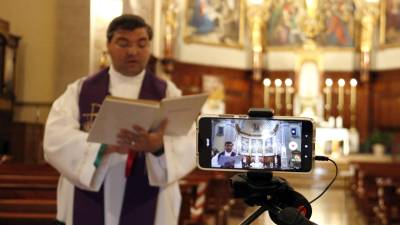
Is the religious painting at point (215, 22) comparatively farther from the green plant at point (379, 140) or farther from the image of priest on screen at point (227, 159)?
the image of priest on screen at point (227, 159)

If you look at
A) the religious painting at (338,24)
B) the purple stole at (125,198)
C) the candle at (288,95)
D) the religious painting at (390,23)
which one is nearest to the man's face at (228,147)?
the purple stole at (125,198)

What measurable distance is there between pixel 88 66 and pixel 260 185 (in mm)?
9118

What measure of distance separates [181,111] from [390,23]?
56.7ft

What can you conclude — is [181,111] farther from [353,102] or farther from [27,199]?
[353,102]

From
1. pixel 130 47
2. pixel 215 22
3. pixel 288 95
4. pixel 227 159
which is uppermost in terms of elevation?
pixel 215 22

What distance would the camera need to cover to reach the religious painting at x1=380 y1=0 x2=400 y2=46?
1889 centimetres

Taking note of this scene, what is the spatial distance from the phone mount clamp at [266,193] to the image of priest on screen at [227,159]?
0.04m

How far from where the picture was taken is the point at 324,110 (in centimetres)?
1911

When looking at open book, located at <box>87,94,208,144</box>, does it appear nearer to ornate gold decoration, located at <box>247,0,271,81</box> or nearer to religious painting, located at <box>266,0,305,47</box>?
ornate gold decoration, located at <box>247,0,271,81</box>

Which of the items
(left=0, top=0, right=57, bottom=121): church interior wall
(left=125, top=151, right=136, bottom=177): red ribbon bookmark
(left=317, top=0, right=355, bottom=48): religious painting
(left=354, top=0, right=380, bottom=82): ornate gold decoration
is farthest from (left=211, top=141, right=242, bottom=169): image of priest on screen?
(left=317, top=0, right=355, bottom=48): religious painting

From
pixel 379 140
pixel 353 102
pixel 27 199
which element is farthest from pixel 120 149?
pixel 353 102

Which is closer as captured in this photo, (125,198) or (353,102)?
(125,198)

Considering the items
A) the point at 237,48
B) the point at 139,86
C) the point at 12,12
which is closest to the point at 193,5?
the point at 237,48

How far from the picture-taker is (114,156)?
128 inches
